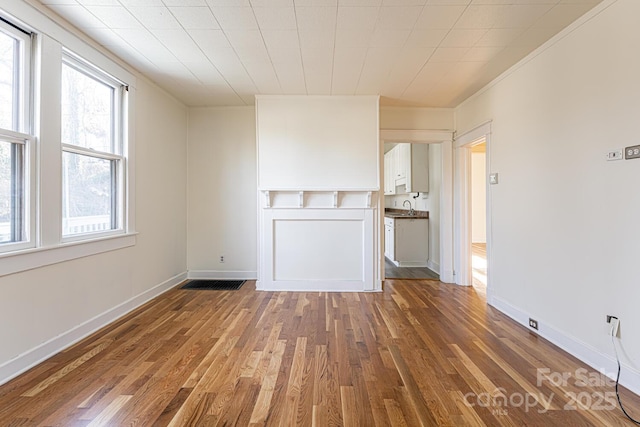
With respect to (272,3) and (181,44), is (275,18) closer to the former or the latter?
(272,3)

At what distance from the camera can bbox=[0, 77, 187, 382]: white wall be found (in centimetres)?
204

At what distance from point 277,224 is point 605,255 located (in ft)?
10.7

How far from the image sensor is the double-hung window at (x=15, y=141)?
1.99 meters

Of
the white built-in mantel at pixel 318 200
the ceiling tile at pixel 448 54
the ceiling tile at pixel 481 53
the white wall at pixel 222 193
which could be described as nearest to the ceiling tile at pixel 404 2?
the ceiling tile at pixel 448 54

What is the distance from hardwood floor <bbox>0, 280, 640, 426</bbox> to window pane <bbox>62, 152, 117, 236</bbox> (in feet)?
3.20

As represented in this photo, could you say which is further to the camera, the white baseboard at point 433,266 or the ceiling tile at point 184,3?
the white baseboard at point 433,266

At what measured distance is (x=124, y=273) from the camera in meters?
3.12

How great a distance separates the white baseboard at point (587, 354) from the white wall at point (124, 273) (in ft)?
13.0

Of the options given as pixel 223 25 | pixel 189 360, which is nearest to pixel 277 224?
pixel 189 360

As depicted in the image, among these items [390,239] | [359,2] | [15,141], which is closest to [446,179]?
[390,239]

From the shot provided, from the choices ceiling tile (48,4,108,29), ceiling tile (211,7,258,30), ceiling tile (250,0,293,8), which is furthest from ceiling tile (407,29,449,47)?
ceiling tile (48,4,108,29)

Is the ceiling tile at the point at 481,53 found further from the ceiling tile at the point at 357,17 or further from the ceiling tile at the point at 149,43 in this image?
the ceiling tile at the point at 149,43

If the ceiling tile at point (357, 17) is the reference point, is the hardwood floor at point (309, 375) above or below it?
below

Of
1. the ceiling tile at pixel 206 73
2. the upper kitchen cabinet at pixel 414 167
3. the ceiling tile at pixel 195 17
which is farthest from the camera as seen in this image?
the upper kitchen cabinet at pixel 414 167
